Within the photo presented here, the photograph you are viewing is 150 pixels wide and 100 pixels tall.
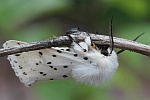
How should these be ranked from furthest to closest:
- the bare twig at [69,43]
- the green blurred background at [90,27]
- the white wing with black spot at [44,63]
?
the green blurred background at [90,27], the white wing with black spot at [44,63], the bare twig at [69,43]

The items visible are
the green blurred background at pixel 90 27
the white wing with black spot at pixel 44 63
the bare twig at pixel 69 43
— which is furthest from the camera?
the green blurred background at pixel 90 27

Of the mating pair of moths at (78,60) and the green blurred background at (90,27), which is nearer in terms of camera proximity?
the mating pair of moths at (78,60)

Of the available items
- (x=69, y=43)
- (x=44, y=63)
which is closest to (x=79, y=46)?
(x=69, y=43)

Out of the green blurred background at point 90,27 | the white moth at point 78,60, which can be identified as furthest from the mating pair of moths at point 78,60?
the green blurred background at point 90,27

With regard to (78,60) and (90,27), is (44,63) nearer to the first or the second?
(78,60)

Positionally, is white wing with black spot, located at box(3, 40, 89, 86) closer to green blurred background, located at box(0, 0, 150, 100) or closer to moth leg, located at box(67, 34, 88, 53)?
moth leg, located at box(67, 34, 88, 53)

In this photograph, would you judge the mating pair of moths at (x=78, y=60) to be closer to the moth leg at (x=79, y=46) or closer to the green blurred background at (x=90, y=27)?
the moth leg at (x=79, y=46)

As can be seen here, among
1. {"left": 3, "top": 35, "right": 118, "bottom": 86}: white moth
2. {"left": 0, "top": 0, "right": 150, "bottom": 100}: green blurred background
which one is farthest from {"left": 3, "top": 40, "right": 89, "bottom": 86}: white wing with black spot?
{"left": 0, "top": 0, "right": 150, "bottom": 100}: green blurred background

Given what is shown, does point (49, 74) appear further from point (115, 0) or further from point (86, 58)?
point (115, 0)
